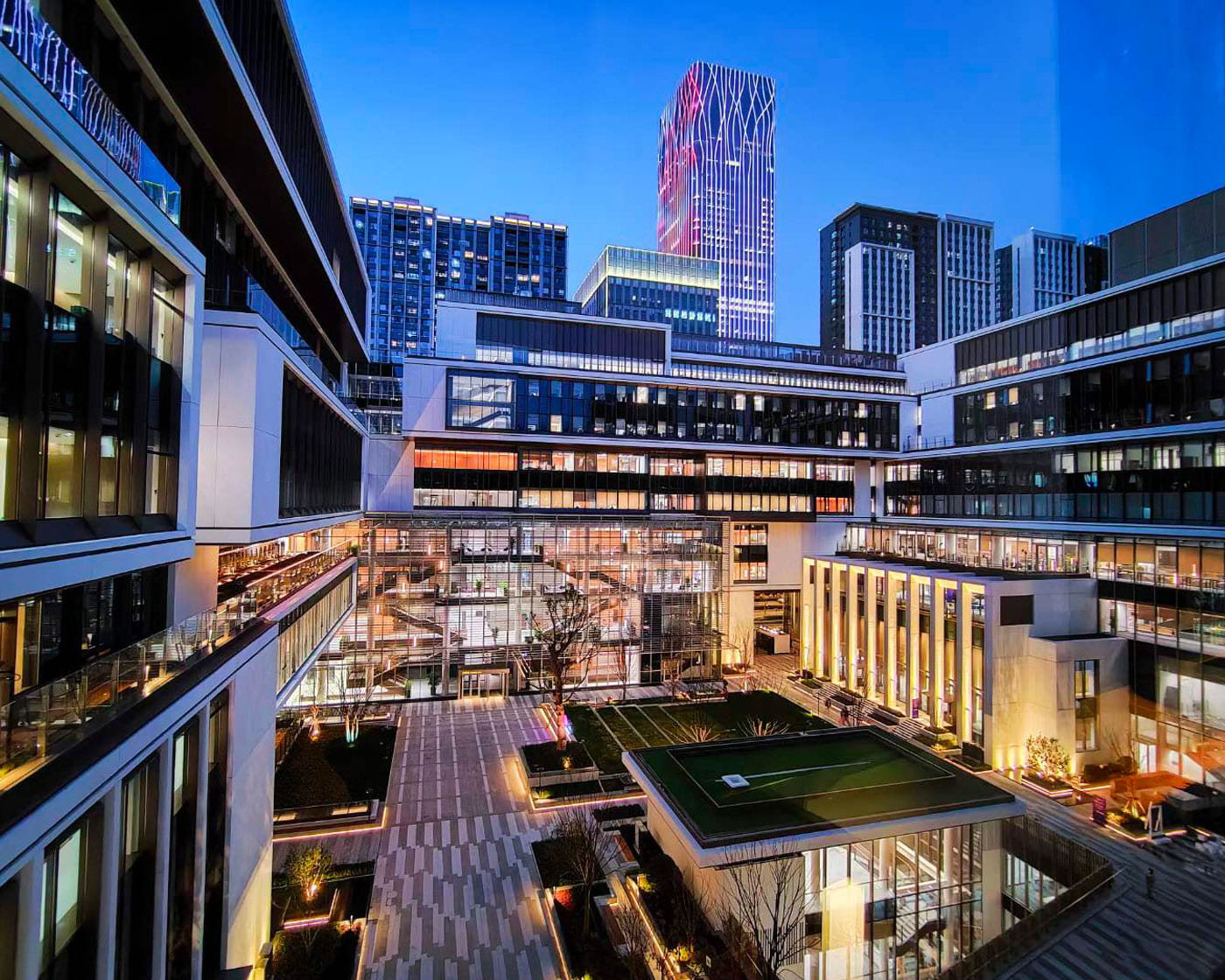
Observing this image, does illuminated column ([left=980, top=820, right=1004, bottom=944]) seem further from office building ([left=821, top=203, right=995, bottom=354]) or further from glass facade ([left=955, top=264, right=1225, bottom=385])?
office building ([left=821, top=203, right=995, bottom=354])

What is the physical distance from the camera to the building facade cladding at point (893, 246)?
367ft

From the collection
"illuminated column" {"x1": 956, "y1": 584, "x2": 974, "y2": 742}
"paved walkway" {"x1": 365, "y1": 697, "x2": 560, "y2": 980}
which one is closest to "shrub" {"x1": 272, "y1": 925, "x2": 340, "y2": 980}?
"paved walkway" {"x1": 365, "y1": 697, "x2": 560, "y2": 980}

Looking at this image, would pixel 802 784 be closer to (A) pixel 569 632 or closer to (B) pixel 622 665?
(A) pixel 569 632

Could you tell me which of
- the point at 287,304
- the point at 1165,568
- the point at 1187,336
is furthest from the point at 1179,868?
the point at 287,304

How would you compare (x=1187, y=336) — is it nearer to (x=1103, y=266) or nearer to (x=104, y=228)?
(x=1103, y=266)

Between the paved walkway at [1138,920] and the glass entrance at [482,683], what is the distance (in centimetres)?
2279

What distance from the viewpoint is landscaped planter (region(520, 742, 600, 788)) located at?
20.8m

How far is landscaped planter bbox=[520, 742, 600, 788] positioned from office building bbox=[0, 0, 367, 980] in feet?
30.7

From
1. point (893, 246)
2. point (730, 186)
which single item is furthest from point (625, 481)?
point (730, 186)

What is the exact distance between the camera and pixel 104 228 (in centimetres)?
699

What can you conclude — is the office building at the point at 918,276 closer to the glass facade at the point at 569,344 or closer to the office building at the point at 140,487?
the glass facade at the point at 569,344

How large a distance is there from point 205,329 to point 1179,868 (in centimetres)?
2658

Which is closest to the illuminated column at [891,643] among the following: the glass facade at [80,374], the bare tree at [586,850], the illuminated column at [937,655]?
the illuminated column at [937,655]

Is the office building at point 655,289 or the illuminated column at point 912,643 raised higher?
the office building at point 655,289
